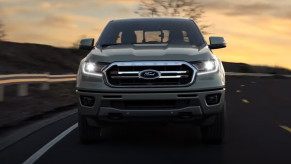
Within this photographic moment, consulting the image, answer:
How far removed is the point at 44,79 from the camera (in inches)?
712

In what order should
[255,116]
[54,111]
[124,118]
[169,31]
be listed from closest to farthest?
[124,118]
[169,31]
[255,116]
[54,111]

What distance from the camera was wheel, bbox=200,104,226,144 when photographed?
681 centimetres

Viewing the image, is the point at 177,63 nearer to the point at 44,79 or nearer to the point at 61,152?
the point at 61,152

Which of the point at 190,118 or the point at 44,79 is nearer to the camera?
the point at 190,118

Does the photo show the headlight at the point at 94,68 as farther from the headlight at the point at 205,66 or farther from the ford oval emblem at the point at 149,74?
the headlight at the point at 205,66

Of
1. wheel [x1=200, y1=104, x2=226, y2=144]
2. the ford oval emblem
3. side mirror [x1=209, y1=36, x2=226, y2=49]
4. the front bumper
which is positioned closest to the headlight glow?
the front bumper

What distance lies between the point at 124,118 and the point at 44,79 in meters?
12.2

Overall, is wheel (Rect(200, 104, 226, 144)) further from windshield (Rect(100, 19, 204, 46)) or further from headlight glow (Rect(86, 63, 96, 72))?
headlight glow (Rect(86, 63, 96, 72))

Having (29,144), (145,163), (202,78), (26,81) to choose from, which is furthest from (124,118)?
(26,81)

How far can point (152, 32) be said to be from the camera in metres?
8.07

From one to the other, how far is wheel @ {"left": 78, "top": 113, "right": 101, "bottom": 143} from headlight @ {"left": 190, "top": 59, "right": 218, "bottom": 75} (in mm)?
1712

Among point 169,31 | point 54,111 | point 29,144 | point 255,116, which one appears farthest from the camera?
point 54,111

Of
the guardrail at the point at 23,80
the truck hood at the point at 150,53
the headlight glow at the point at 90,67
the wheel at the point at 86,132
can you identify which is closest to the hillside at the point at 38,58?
the guardrail at the point at 23,80

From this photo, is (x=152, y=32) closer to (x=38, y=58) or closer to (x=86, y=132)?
(x=86, y=132)
